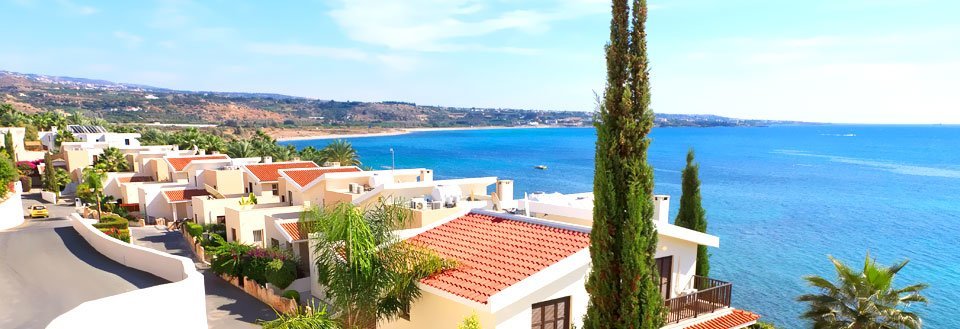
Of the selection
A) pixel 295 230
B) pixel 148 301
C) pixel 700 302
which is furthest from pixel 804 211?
pixel 148 301

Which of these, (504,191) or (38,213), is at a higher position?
(504,191)

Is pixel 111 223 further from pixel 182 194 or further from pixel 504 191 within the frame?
pixel 504 191

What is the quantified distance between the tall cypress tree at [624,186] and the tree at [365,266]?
552 cm

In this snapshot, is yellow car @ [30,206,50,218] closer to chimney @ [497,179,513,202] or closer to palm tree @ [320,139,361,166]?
palm tree @ [320,139,361,166]

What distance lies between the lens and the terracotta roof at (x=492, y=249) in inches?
558

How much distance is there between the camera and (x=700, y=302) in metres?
16.0

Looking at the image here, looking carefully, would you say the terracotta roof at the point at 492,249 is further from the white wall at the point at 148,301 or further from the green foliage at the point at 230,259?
the green foliage at the point at 230,259

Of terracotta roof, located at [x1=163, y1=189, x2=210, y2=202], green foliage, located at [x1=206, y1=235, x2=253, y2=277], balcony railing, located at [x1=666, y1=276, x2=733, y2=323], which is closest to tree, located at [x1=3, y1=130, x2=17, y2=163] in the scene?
terracotta roof, located at [x1=163, y1=189, x2=210, y2=202]

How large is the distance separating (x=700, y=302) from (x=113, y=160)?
60.1 m

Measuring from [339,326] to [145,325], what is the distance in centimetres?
534

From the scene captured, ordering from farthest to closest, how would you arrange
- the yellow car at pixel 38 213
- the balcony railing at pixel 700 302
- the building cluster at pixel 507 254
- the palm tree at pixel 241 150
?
the palm tree at pixel 241 150 < the yellow car at pixel 38 213 < the balcony railing at pixel 700 302 < the building cluster at pixel 507 254

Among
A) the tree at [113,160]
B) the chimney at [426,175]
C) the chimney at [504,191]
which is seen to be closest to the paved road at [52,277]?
the chimney at [504,191]

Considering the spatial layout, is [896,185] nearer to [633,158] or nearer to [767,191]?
[767,191]

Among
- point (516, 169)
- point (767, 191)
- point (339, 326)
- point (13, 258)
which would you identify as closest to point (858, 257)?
point (767, 191)
